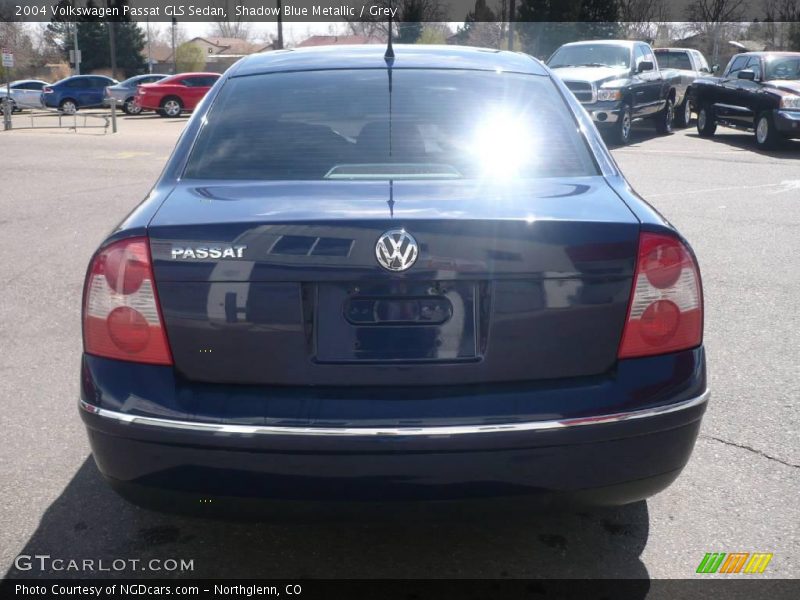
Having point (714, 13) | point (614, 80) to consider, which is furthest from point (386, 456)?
point (714, 13)

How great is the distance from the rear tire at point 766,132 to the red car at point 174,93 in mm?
19803

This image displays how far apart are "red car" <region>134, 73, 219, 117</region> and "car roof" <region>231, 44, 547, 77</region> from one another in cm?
2852

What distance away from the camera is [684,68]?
24000 millimetres

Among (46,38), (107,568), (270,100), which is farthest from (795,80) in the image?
(46,38)

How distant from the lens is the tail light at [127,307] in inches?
105

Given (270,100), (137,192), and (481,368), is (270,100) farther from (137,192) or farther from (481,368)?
(137,192)

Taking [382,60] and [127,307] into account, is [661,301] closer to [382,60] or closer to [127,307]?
[127,307]

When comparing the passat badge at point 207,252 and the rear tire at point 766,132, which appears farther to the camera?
the rear tire at point 766,132

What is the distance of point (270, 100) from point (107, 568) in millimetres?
1808

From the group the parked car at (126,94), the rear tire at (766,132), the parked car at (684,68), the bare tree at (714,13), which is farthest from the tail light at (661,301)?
the bare tree at (714,13)

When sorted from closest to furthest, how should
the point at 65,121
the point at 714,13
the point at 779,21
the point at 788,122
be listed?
the point at 788,122 → the point at 65,121 → the point at 779,21 → the point at 714,13

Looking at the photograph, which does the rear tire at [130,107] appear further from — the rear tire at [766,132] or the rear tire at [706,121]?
the rear tire at [766,132]

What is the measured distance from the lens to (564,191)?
2.94 metres

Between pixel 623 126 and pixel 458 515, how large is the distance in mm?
16120
